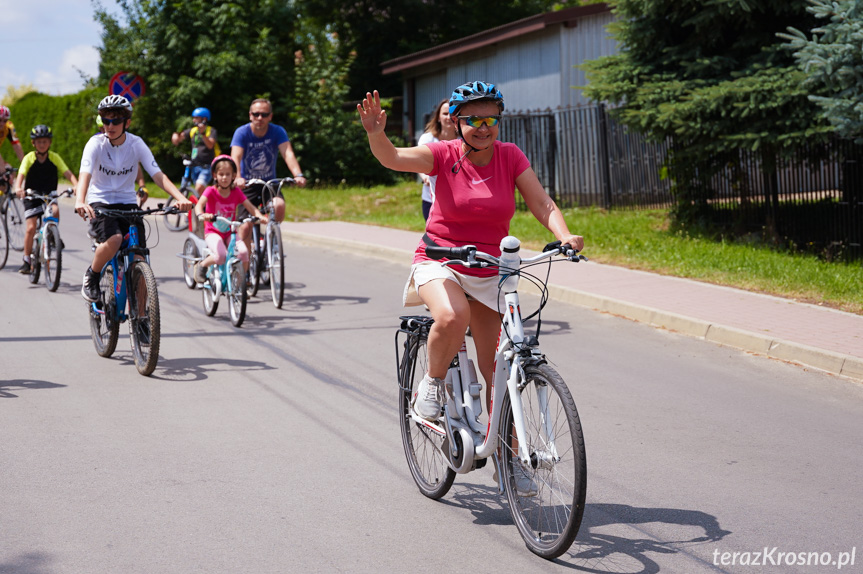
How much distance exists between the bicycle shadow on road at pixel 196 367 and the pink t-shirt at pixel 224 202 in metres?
2.27

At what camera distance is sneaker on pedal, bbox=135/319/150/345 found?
7.40m

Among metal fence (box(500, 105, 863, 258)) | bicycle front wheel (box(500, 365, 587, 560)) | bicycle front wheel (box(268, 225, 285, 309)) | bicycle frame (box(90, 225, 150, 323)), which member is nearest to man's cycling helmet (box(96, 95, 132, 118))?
bicycle frame (box(90, 225, 150, 323))

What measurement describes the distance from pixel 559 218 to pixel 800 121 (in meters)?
8.62

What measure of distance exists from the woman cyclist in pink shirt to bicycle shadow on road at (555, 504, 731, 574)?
0.84 metres

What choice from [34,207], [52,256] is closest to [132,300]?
[52,256]

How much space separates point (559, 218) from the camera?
4.55 meters

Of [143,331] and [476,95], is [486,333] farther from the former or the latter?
[143,331]

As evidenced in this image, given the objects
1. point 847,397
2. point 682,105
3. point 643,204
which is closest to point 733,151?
point 682,105

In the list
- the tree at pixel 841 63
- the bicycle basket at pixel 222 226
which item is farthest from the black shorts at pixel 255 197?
→ the tree at pixel 841 63

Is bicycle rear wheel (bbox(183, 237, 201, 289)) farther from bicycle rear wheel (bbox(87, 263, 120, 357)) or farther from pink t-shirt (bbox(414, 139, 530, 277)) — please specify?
pink t-shirt (bbox(414, 139, 530, 277))

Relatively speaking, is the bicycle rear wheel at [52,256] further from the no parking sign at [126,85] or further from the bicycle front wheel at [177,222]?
the no parking sign at [126,85]

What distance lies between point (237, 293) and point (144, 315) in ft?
6.23

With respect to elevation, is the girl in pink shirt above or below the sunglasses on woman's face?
below

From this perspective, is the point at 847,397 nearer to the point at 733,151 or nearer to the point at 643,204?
the point at 733,151
